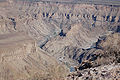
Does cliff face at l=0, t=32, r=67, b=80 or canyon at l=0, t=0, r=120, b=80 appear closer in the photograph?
canyon at l=0, t=0, r=120, b=80

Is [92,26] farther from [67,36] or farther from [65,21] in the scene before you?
[67,36]

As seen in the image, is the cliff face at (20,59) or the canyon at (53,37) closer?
the canyon at (53,37)

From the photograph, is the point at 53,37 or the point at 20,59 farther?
the point at 53,37

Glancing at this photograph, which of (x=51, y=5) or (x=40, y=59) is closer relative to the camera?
(x=40, y=59)

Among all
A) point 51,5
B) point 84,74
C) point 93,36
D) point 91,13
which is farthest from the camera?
point 51,5

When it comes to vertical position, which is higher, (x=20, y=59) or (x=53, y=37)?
(x=20, y=59)

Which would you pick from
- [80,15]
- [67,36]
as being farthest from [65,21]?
[67,36]

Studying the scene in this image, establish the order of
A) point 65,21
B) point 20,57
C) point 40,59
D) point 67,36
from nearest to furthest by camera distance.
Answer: point 20,57 → point 40,59 → point 67,36 → point 65,21

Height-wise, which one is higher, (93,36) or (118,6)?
(118,6)

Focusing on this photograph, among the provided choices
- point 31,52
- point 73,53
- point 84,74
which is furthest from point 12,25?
point 84,74
